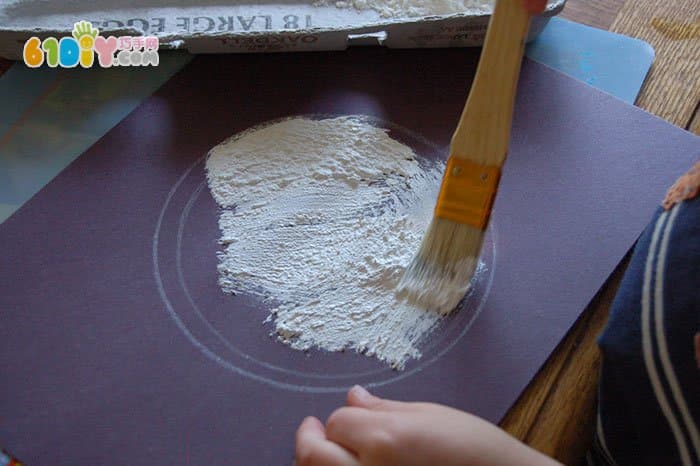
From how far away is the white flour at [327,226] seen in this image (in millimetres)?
536

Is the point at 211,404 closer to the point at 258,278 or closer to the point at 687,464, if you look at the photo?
the point at 258,278

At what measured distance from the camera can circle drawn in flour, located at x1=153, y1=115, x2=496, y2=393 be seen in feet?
1.69

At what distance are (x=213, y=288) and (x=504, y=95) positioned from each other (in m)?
0.27

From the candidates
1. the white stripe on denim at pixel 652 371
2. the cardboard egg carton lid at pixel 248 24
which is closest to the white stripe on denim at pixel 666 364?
the white stripe on denim at pixel 652 371

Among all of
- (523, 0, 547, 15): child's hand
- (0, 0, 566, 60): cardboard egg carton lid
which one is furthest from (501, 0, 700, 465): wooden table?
(523, 0, 547, 15): child's hand

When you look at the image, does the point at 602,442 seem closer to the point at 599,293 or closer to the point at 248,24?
the point at 599,293

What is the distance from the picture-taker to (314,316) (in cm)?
54

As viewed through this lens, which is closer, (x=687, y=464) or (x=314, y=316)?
(x=687, y=464)

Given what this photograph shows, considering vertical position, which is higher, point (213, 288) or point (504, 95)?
point (504, 95)

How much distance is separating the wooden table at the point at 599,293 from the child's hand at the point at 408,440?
2.6 inches

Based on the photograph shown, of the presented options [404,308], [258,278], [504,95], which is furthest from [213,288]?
→ [504,95]

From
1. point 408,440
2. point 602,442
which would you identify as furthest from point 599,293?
point 408,440

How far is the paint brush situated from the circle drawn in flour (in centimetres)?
2

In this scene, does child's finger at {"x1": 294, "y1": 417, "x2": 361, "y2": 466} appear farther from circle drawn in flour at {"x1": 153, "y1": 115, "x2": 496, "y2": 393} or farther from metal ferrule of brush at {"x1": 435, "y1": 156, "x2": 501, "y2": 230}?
metal ferrule of brush at {"x1": 435, "y1": 156, "x2": 501, "y2": 230}
